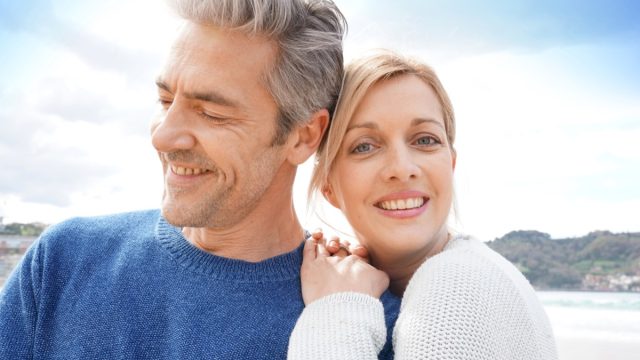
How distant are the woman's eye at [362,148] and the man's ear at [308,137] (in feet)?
0.45

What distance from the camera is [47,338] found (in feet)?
4.32

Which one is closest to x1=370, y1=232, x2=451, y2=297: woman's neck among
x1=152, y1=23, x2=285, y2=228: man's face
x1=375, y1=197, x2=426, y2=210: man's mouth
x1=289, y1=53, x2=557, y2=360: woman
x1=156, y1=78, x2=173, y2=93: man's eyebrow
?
x1=289, y1=53, x2=557, y2=360: woman

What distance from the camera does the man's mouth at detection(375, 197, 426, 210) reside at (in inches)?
58.4

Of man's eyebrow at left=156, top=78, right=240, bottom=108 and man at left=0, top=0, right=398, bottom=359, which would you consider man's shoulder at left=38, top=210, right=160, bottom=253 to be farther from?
man's eyebrow at left=156, top=78, right=240, bottom=108

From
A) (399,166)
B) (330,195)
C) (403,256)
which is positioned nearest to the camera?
(399,166)

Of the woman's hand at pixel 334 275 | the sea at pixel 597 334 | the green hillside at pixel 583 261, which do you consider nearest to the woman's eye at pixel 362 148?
the woman's hand at pixel 334 275

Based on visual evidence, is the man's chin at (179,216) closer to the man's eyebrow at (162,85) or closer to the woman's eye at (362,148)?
the man's eyebrow at (162,85)

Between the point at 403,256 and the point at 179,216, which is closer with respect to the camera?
the point at 179,216

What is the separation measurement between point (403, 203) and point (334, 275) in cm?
25

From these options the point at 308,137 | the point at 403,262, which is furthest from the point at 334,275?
the point at 308,137

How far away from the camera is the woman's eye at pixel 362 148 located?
1510 millimetres

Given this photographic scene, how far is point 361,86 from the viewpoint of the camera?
150 cm

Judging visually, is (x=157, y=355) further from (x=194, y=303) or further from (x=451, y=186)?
(x=451, y=186)

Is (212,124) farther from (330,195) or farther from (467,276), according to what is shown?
(467,276)
